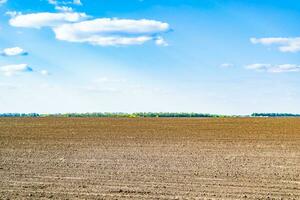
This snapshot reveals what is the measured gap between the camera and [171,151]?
2431cm

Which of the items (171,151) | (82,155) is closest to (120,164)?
(82,155)

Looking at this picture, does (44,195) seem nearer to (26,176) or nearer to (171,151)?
(26,176)

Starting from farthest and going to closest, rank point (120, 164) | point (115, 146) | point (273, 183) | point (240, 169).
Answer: point (115, 146) → point (120, 164) → point (240, 169) → point (273, 183)

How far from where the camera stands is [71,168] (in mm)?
17922

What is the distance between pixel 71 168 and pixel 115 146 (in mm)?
9185

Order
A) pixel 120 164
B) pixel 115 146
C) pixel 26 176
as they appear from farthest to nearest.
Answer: pixel 115 146, pixel 120 164, pixel 26 176

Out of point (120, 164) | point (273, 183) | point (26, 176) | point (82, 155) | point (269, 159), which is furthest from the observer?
point (82, 155)

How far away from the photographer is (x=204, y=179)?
15.2 meters

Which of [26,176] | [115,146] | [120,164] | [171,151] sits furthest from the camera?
[115,146]

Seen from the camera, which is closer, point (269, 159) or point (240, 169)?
point (240, 169)

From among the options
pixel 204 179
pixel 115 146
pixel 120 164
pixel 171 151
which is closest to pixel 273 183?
pixel 204 179

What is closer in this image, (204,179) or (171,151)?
(204,179)

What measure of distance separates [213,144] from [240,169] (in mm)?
10490

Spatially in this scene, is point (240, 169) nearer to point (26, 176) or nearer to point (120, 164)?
point (120, 164)
